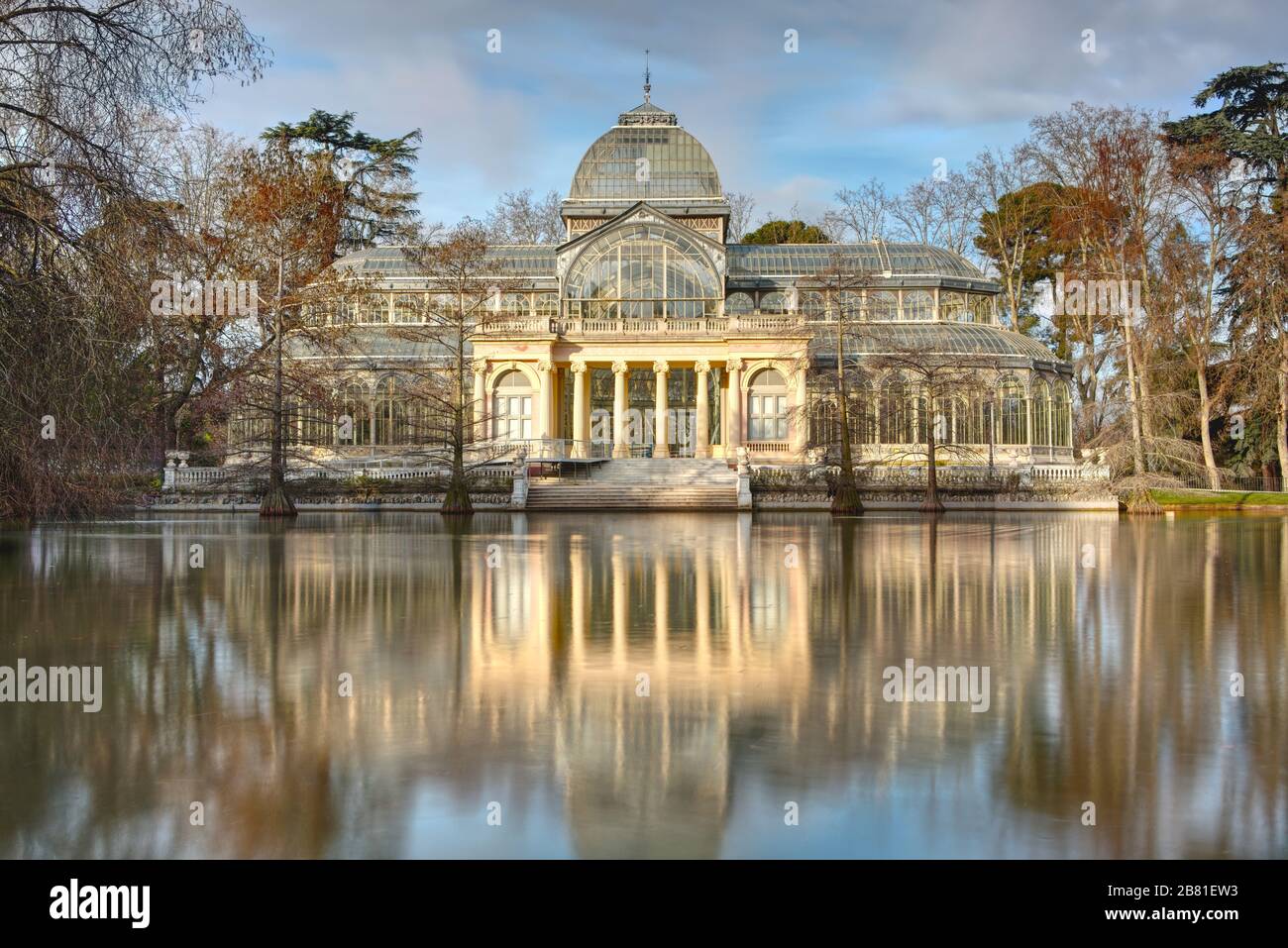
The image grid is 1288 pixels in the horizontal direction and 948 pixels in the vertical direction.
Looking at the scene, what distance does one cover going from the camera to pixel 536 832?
213 inches

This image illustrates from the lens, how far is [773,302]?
2190 inches

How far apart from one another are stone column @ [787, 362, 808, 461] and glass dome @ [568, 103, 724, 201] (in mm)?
11684

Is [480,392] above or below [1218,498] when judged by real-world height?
above

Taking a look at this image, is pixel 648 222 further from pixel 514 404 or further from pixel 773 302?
pixel 514 404

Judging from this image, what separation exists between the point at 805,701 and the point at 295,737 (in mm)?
3594

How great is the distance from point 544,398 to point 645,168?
14062 millimetres

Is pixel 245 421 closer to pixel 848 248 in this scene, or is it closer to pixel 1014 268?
pixel 848 248

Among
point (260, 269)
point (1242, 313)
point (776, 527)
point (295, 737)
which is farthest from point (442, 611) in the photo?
point (1242, 313)

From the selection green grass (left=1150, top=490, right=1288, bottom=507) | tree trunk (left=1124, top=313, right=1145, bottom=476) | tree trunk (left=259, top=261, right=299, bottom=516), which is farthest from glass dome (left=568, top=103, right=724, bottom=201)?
green grass (left=1150, top=490, right=1288, bottom=507)

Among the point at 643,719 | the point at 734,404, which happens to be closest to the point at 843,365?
the point at 734,404

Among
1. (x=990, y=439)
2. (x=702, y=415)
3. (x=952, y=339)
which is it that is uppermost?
(x=952, y=339)

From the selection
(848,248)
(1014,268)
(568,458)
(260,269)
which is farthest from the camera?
(1014,268)

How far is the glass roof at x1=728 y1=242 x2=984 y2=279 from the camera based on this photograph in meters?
56.0

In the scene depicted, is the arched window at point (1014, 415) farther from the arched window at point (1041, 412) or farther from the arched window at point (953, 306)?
the arched window at point (953, 306)
